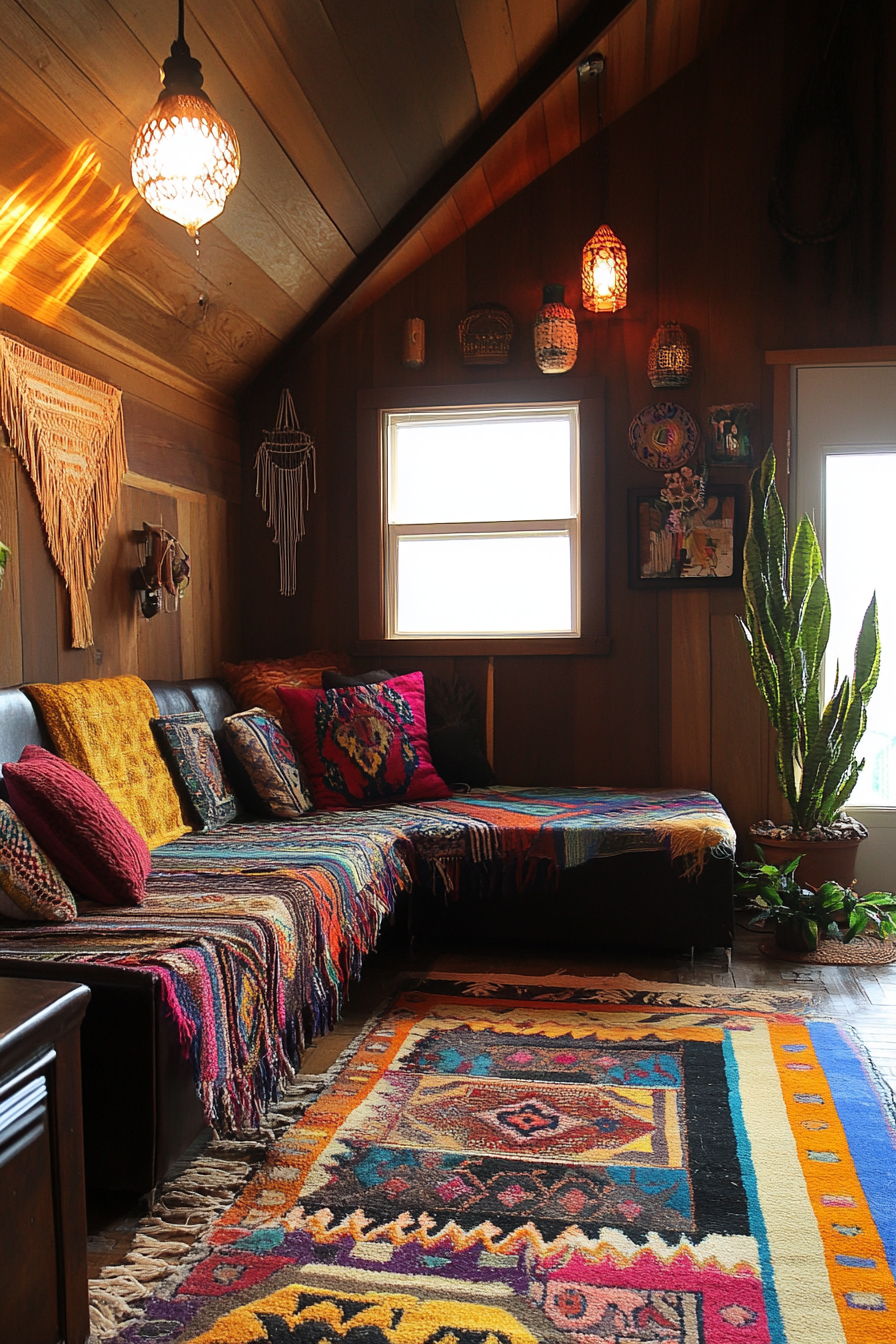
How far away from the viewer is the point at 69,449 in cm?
283

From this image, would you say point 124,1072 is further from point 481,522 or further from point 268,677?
point 481,522

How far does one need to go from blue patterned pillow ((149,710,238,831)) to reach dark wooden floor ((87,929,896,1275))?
25.4 inches

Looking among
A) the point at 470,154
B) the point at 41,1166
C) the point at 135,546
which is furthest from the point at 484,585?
the point at 41,1166

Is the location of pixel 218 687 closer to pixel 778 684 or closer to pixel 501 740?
pixel 501 740

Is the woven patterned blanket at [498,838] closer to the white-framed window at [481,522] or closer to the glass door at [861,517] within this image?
the glass door at [861,517]

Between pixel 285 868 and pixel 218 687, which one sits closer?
pixel 285 868

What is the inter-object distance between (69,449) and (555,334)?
1.84 m

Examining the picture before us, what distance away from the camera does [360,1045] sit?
247 cm

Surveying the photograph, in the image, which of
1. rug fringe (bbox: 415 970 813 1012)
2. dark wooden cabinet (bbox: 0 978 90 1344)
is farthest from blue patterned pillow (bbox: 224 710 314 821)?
dark wooden cabinet (bbox: 0 978 90 1344)

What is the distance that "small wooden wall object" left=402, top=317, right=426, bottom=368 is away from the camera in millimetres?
3977

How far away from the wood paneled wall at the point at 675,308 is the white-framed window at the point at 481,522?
5.9 inches

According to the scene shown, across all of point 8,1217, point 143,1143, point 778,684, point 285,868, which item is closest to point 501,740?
point 778,684

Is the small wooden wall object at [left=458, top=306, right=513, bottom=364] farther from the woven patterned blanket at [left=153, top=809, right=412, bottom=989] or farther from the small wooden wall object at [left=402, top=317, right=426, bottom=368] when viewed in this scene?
the woven patterned blanket at [left=153, top=809, right=412, bottom=989]

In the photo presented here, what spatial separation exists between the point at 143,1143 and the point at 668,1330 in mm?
855
